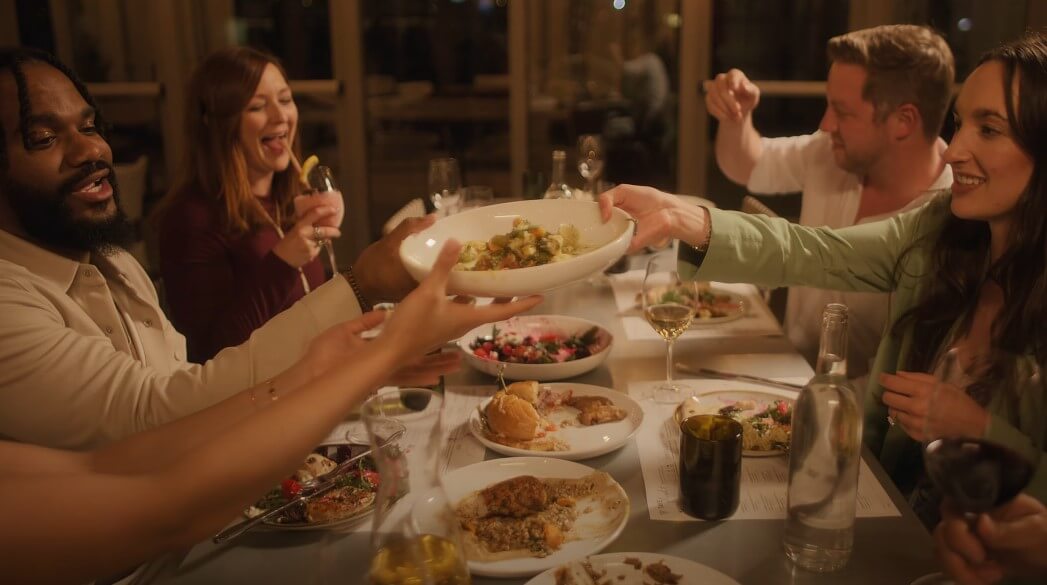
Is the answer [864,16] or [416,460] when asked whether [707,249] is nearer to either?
[416,460]

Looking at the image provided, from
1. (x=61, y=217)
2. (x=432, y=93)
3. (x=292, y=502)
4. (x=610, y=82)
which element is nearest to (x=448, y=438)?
(x=292, y=502)

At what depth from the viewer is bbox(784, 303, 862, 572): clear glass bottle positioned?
1.09 m

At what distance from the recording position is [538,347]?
6.00ft

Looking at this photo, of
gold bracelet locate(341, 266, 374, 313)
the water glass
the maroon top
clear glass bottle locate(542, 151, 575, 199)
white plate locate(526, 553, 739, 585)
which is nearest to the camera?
white plate locate(526, 553, 739, 585)

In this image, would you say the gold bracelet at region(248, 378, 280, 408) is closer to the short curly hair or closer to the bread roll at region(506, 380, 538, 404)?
the bread roll at region(506, 380, 538, 404)

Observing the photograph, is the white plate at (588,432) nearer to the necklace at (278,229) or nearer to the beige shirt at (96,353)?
the beige shirt at (96,353)

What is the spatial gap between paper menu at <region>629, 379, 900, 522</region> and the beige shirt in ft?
1.93

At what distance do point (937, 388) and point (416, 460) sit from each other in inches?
24.0

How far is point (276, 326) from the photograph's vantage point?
142 cm

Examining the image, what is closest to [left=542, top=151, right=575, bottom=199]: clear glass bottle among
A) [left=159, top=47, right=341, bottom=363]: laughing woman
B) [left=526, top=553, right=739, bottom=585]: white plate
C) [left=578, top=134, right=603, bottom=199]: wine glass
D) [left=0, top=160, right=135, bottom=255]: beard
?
[left=578, top=134, right=603, bottom=199]: wine glass

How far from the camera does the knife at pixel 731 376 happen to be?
1675 millimetres

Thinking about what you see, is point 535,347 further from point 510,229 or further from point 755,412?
point 755,412

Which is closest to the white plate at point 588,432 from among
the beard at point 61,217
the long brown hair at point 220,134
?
the beard at point 61,217

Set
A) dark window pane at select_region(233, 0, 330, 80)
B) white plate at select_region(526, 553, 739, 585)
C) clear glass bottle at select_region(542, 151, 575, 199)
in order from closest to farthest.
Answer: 1. white plate at select_region(526, 553, 739, 585)
2. clear glass bottle at select_region(542, 151, 575, 199)
3. dark window pane at select_region(233, 0, 330, 80)
